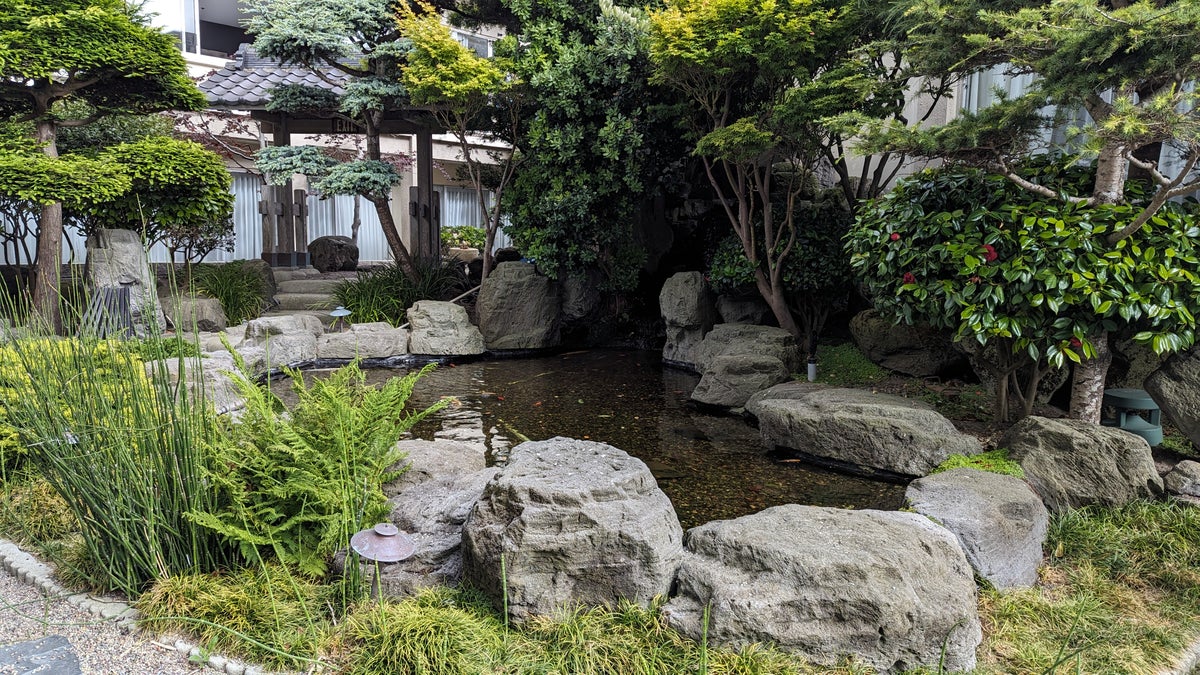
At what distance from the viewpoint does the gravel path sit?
8.60 ft

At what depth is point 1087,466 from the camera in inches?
167

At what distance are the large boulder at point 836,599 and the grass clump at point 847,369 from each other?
4115mm

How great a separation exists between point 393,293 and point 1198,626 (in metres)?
9.06

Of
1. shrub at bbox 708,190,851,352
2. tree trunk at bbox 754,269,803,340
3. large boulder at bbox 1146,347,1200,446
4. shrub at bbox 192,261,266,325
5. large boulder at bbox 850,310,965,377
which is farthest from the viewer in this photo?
shrub at bbox 192,261,266,325

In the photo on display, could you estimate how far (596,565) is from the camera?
285cm

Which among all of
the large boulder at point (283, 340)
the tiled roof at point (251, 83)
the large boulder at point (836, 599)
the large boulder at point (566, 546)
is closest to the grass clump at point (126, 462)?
the large boulder at point (566, 546)

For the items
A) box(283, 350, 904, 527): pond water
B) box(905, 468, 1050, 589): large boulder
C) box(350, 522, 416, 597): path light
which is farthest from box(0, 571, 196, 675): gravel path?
box(905, 468, 1050, 589): large boulder

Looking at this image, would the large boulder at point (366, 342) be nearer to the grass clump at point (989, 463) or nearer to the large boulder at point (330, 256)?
the large boulder at point (330, 256)

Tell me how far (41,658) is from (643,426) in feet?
14.4

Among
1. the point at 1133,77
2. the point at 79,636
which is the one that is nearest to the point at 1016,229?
the point at 1133,77

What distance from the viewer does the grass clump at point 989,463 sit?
4355mm

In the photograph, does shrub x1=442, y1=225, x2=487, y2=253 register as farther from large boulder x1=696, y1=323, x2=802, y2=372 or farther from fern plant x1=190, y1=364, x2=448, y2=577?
fern plant x1=190, y1=364, x2=448, y2=577

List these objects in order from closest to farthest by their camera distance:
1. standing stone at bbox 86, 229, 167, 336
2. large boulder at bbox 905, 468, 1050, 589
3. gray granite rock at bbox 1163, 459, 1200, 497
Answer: large boulder at bbox 905, 468, 1050, 589, gray granite rock at bbox 1163, 459, 1200, 497, standing stone at bbox 86, 229, 167, 336

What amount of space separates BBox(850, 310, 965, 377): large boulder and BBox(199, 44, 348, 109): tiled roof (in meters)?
7.79
